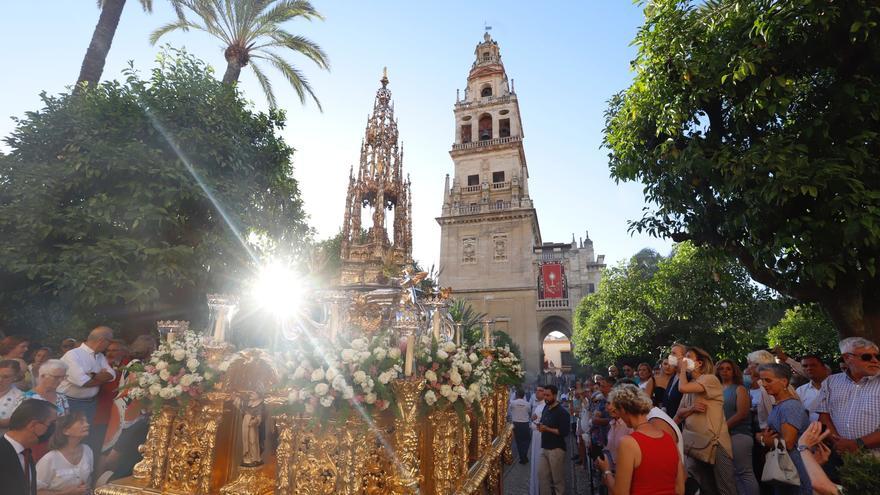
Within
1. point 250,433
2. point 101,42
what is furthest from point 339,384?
point 101,42

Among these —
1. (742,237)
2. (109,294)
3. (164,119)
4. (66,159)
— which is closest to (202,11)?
(164,119)

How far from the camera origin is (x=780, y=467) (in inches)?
167

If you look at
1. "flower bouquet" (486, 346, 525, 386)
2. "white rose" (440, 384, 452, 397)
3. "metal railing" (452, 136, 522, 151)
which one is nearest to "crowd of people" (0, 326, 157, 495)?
"white rose" (440, 384, 452, 397)

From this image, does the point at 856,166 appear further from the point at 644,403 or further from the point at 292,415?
the point at 292,415

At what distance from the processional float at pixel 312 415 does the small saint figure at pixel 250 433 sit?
0.04 ft

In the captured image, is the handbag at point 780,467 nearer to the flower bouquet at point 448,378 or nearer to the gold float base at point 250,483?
the flower bouquet at point 448,378

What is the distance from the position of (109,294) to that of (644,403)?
9694 mm

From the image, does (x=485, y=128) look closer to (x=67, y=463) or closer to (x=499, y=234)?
(x=499, y=234)

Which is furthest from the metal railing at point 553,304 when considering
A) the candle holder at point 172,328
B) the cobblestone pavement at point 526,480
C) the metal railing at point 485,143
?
the candle holder at point 172,328

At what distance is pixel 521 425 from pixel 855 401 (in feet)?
26.2

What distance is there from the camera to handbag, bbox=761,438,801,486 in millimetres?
4172

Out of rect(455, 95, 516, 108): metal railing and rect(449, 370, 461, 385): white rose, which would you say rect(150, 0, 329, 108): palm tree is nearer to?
rect(449, 370, 461, 385): white rose

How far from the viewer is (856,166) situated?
5059 millimetres

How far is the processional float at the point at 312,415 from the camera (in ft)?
12.5
